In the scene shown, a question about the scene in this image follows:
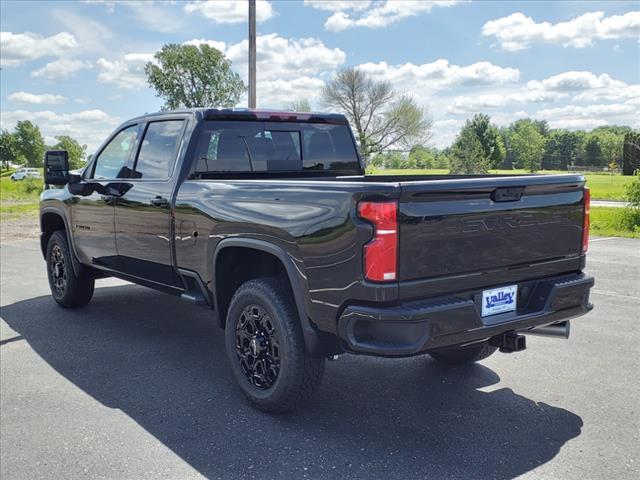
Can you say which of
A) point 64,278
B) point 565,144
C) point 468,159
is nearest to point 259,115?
point 64,278

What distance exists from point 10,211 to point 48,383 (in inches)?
783

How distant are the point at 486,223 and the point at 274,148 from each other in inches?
90.6

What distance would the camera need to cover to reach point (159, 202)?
182 inches

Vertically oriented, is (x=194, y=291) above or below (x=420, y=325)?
below

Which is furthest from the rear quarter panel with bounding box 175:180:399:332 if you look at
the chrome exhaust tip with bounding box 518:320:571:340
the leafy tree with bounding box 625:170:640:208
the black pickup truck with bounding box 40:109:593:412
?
the leafy tree with bounding box 625:170:640:208

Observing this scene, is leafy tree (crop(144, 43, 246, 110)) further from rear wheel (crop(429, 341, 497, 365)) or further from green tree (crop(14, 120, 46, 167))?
rear wheel (crop(429, 341, 497, 365))

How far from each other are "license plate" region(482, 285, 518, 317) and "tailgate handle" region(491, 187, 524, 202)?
0.50 m

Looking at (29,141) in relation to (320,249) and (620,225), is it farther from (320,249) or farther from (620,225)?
(320,249)

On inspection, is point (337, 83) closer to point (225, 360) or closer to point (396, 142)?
point (396, 142)

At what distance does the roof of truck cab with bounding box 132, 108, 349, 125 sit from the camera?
4.71 meters

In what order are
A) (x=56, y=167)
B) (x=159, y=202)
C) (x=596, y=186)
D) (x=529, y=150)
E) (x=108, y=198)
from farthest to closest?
1. (x=529, y=150)
2. (x=596, y=186)
3. (x=56, y=167)
4. (x=108, y=198)
5. (x=159, y=202)

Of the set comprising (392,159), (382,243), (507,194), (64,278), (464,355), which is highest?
(507,194)

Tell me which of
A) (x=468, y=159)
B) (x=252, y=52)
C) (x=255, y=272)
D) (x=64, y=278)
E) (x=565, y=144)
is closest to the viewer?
(x=255, y=272)

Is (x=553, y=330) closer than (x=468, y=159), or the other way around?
(x=553, y=330)
